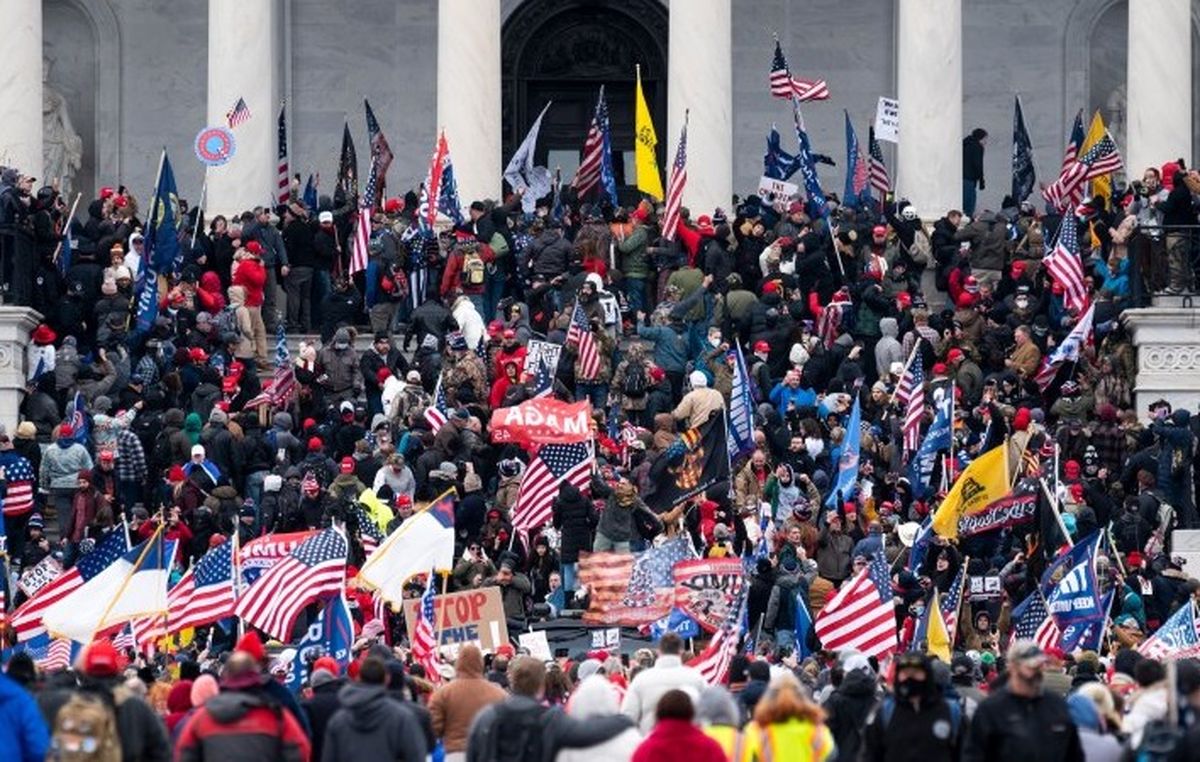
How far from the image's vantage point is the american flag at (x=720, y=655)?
131 feet

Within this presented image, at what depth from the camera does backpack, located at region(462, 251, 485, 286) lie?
5741 centimetres

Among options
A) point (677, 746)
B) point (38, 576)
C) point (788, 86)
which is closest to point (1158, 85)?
point (788, 86)

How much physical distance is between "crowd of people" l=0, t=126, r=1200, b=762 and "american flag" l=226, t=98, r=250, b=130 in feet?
6.21

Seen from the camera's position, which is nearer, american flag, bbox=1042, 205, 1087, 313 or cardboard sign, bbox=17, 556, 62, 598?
cardboard sign, bbox=17, 556, 62, 598

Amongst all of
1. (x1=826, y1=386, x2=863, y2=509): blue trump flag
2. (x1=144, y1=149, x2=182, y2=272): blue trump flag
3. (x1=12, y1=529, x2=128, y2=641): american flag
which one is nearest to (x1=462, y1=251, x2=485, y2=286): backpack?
(x1=144, y1=149, x2=182, y2=272): blue trump flag

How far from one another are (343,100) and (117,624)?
29.9m

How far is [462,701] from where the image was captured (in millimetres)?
33312

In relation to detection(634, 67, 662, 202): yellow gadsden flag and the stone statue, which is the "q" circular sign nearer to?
detection(634, 67, 662, 202): yellow gadsden flag

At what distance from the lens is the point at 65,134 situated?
231 feet

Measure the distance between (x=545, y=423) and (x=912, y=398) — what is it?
477 centimetres

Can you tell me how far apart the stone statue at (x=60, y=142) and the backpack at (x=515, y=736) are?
3903 cm

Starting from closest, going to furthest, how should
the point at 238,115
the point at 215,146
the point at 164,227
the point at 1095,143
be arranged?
1. the point at 164,227
2. the point at 215,146
3. the point at 1095,143
4. the point at 238,115

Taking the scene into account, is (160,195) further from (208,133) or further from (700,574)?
(700,574)

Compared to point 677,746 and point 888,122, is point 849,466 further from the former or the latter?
point 677,746
